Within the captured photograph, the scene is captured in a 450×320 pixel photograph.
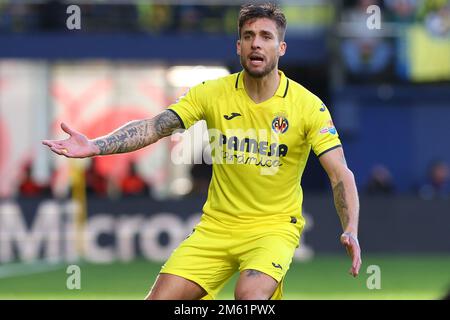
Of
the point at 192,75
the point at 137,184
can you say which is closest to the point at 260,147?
the point at 137,184

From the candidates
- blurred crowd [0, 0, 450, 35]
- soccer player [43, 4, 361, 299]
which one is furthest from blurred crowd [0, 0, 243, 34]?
soccer player [43, 4, 361, 299]

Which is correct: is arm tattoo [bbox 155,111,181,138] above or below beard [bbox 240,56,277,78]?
below

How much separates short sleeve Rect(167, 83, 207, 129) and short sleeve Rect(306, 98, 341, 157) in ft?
2.64

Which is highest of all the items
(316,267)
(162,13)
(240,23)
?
(162,13)

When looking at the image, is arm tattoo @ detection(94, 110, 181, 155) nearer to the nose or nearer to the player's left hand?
the nose

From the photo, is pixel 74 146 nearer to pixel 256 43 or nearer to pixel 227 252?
pixel 227 252

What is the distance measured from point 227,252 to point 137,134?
1.08 m

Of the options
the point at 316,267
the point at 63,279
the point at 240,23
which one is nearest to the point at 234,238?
the point at 240,23

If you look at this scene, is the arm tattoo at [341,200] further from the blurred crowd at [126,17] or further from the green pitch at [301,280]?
the blurred crowd at [126,17]

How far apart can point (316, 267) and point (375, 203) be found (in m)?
2.16

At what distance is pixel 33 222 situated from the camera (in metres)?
21.5

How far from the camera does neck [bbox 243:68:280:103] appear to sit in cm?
896

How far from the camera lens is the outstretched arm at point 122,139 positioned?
27.6 feet
